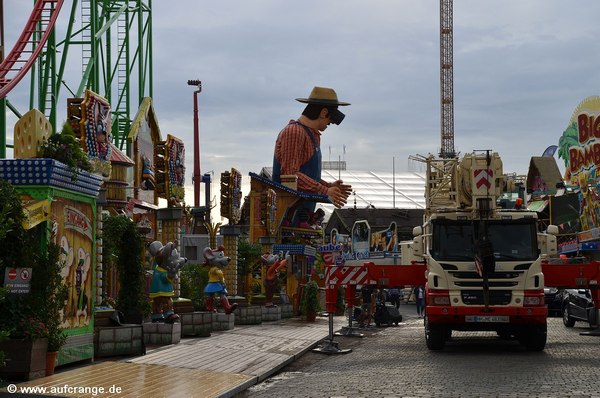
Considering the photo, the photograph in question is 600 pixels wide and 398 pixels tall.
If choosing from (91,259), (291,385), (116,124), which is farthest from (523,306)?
(116,124)

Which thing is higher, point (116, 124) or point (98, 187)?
point (116, 124)

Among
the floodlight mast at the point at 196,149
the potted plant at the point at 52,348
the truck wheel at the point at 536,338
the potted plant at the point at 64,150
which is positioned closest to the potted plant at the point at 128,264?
the potted plant at the point at 64,150

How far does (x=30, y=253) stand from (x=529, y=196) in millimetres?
54386

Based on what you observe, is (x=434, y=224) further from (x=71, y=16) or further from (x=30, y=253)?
(x=71, y=16)

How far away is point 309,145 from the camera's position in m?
49.8

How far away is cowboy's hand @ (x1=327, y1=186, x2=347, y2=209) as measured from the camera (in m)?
49.7

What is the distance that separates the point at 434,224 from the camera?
1988 cm

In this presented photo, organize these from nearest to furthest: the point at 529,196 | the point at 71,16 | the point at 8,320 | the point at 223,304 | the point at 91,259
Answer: the point at 8,320
the point at 91,259
the point at 223,304
the point at 71,16
the point at 529,196

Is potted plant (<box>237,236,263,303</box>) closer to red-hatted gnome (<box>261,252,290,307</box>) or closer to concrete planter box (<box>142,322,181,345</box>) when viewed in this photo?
red-hatted gnome (<box>261,252,290,307</box>)

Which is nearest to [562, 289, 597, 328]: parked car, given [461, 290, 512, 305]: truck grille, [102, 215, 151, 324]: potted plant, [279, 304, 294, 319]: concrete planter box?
[461, 290, 512, 305]: truck grille

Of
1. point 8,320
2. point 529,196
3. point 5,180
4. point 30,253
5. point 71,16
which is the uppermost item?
point 71,16

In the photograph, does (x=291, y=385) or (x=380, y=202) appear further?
(x=380, y=202)

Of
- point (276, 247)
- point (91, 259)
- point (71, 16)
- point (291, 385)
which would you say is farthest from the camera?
point (276, 247)

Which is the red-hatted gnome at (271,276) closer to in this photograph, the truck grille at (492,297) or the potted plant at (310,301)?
the potted plant at (310,301)
